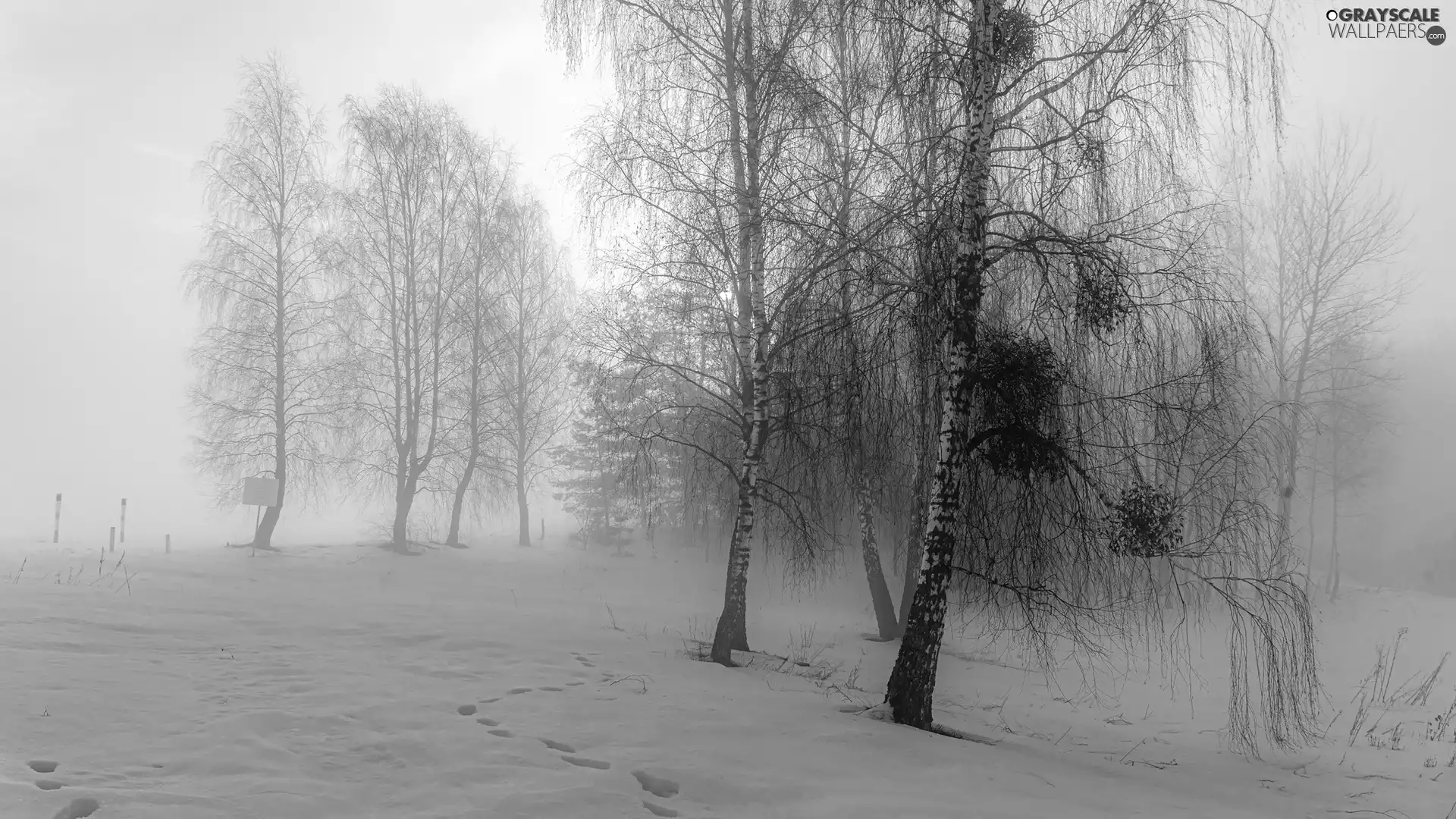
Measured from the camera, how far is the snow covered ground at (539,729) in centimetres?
404

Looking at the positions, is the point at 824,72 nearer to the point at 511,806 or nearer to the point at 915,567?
the point at 915,567

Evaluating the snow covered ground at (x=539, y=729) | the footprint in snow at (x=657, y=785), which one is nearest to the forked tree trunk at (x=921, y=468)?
the snow covered ground at (x=539, y=729)

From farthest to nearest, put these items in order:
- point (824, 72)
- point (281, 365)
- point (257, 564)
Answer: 1. point (281, 365)
2. point (257, 564)
3. point (824, 72)

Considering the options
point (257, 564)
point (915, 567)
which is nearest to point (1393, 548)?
point (915, 567)

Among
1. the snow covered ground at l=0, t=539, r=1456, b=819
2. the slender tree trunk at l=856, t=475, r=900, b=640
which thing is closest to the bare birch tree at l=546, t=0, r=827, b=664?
the snow covered ground at l=0, t=539, r=1456, b=819

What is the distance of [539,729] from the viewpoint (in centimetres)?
518

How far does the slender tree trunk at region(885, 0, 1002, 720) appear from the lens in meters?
5.93

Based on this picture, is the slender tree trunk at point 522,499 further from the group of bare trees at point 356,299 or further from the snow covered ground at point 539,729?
the snow covered ground at point 539,729

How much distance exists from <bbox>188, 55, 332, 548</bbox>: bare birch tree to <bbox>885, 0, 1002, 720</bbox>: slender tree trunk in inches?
621

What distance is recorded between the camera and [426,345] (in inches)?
810

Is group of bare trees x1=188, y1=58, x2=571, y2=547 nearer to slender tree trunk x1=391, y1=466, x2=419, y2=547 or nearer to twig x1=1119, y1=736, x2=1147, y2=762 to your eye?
slender tree trunk x1=391, y1=466, x2=419, y2=547

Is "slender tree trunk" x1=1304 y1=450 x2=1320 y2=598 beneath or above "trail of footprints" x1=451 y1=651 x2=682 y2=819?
above

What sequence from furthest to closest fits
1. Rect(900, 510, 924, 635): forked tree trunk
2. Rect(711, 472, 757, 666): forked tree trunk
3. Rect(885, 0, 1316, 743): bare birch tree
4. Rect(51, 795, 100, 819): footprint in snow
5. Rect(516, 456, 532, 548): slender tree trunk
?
1. Rect(516, 456, 532, 548): slender tree trunk
2. Rect(711, 472, 757, 666): forked tree trunk
3. Rect(900, 510, 924, 635): forked tree trunk
4. Rect(885, 0, 1316, 743): bare birch tree
5. Rect(51, 795, 100, 819): footprint in snow

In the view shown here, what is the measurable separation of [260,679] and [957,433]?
5.80 meters
